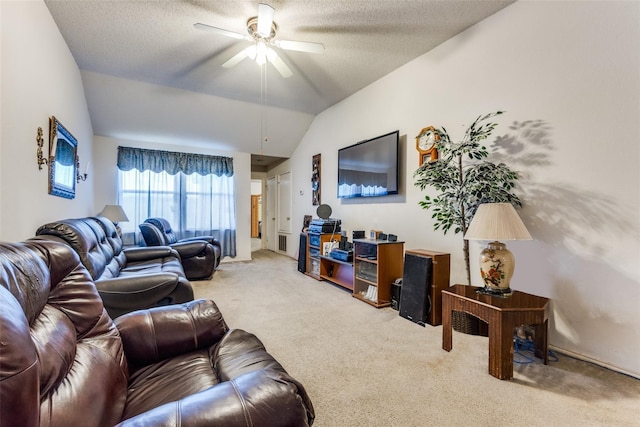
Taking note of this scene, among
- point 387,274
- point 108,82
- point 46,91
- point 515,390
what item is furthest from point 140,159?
point 515,390

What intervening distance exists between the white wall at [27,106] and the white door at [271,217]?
4.44m

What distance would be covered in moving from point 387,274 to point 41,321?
282cm

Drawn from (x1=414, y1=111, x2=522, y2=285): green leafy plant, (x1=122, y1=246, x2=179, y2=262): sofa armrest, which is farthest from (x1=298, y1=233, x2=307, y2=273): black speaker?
(x1=414, y1=111, x2=522, y2=285): green leafy plant

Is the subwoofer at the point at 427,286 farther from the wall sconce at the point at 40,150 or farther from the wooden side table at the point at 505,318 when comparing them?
the wall sconce at the point at 40,150

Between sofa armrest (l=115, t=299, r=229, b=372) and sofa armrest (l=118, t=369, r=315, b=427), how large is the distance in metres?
0.59

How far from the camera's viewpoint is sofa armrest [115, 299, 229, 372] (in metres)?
1.22

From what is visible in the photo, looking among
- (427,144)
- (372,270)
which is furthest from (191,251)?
(427,144)

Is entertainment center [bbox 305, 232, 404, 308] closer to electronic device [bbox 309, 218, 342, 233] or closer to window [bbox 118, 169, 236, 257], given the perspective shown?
electronic device [bbox 309, 218, 342, 233]

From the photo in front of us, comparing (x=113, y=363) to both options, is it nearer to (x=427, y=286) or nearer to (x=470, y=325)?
(x=427, y=286)

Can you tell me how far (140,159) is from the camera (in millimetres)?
5027

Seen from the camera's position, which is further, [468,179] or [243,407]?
[468,179]

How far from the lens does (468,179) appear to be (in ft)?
7.70

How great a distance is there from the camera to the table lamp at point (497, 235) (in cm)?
188

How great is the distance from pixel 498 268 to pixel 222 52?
3397mm
